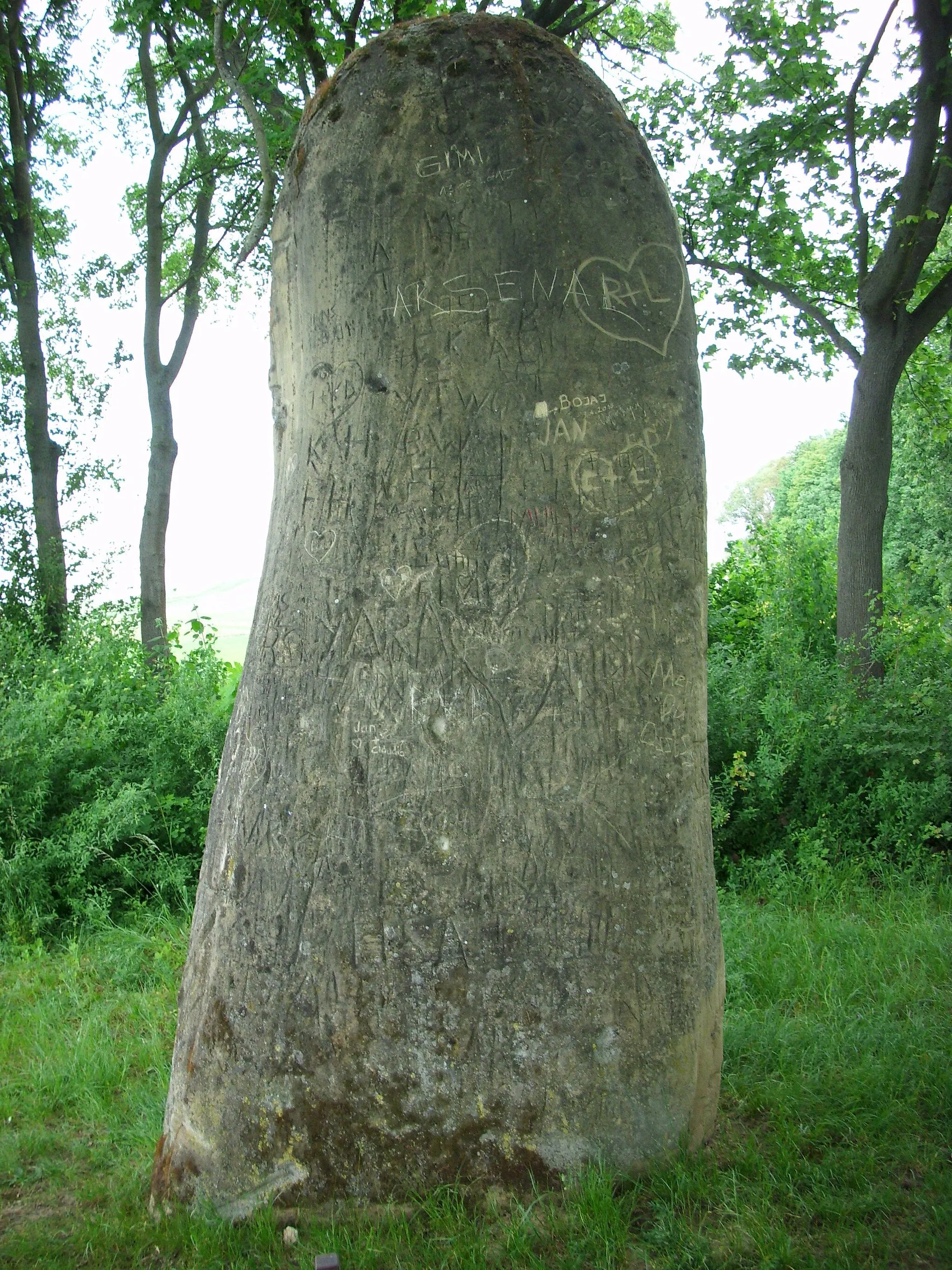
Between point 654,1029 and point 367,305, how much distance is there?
205cm

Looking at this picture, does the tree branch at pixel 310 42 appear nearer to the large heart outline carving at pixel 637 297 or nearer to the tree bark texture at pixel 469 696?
the tree bark texture at pixel 469 696

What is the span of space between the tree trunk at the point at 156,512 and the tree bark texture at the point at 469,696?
33.8 ft

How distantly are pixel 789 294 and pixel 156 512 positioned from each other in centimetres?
789

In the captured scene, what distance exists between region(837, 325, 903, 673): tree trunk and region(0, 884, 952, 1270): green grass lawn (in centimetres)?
379

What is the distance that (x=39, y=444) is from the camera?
12414 mm

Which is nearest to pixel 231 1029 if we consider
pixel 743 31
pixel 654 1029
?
pixel 654 1029

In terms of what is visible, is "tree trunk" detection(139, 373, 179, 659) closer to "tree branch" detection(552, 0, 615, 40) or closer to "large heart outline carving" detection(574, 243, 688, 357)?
"tree branch" detection(552, 0, 615, 40)

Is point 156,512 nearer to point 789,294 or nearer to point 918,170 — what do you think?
point 789,294

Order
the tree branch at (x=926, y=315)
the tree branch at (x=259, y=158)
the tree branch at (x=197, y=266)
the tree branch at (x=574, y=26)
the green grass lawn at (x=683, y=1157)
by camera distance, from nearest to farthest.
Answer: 1. the green grass lawn at (x=683, y=1157)
2. the tree branch at (x=259, y=158)
3. the tree branch at (x=926, y=315)
4. the tree branch at (x=574, y=26)
5. the tree branch at (x=197, y=266)

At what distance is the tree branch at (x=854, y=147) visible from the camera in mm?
8359

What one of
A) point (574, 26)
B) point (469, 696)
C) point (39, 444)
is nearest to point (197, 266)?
point (39, 444)

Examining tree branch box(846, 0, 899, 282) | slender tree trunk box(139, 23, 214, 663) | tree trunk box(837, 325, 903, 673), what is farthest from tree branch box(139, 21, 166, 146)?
tree trunk box(837, 325, 903, 673)

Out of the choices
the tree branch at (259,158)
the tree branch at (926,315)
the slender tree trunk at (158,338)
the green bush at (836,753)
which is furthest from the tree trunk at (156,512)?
the tree branch at (259,158)

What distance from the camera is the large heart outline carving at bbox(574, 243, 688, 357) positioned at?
2.72 metres
